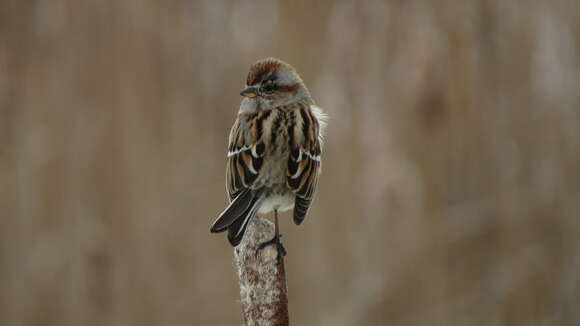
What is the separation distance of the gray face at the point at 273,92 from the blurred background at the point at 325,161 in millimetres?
592

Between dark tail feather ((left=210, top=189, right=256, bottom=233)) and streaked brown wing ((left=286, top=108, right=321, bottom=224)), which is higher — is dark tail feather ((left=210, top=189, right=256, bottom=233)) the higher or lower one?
the lower one

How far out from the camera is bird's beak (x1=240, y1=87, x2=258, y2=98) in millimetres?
2686

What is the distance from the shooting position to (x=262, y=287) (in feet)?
5.04

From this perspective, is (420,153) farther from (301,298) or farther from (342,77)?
(301,298)

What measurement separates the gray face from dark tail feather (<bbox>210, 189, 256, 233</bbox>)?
466mm

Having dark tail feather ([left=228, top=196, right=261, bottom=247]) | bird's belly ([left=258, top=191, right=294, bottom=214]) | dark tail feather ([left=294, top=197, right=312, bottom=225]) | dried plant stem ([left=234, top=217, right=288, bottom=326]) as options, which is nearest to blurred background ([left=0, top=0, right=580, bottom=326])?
bird's belly ([left=258, top=191, right=294, bottom=214])

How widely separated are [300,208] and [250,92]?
19.0 inches

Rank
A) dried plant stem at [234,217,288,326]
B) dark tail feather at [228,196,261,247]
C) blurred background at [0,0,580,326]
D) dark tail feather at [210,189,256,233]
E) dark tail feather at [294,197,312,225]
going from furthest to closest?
blurred background at [0,0,580,326] → dark tail feather at [294,197,312,225] → dark tail feather at [210,189,256,233] → dark tail feather at [228,196,261,247] → dried plant stem at [234,217,288,326]

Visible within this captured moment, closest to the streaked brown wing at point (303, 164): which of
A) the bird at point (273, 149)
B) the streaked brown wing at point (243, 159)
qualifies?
the bird at point (273, 149)

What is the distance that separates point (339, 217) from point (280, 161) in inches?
37.8

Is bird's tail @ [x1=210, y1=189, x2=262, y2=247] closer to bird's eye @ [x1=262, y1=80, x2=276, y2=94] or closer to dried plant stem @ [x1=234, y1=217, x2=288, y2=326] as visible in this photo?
dried plant stem @ [x1=234, y1=217, x2=288, y2=326]

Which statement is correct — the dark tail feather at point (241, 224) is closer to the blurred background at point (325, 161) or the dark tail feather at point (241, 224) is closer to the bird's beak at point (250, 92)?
the bird's beak at point (250, 92)

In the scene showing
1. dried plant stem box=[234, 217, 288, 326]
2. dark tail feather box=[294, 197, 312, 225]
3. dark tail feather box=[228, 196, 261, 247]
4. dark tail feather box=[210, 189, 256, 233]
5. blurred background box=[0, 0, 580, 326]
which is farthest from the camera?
blurred background box=[0, 0, 580, 326]

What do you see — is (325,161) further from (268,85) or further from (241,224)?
(241,224)
